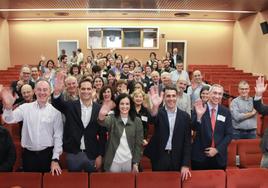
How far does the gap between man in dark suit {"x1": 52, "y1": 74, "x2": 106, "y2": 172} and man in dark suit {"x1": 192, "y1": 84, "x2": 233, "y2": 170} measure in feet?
3.22

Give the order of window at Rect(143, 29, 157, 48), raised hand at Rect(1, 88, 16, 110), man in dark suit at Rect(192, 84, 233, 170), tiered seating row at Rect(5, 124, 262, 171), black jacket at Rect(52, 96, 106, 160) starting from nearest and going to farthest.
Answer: raised hand at Rect(1, 88, 16, 110)
black jacket at Rect(52, 96, 106, 160)
man in dark suit at Rect(192, 84, 233, 170)
tiered seating row at Rect(5, 124, 262, 171)
window at Rect(143, 29, 157, 48)

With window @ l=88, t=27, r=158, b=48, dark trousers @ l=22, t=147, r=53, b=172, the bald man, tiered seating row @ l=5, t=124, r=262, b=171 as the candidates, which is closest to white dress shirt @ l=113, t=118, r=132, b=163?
the bald man

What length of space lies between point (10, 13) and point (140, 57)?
5904mm

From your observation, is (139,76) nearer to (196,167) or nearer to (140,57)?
(196,167)

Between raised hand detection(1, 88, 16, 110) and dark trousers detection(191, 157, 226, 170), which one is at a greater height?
raised hand detection(1, 88, 16, 110)

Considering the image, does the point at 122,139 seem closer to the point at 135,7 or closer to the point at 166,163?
the point at 166,163

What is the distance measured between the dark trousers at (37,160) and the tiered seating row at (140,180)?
0.23m

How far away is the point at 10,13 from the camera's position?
11.1 m

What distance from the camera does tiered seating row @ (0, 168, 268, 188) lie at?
2.59m

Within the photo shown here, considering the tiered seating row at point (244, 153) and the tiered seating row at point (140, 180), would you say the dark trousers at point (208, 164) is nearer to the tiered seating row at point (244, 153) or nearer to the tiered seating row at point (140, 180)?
the tiered seating row at point (140, 180)

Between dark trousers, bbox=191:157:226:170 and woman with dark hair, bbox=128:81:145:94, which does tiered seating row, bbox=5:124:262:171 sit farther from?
woman with dark hair, bbox=128:81:145:94

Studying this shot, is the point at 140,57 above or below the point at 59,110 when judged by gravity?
above

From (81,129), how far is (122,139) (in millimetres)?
399

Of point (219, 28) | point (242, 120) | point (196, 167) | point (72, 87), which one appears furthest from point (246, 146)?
point (219, 28)
